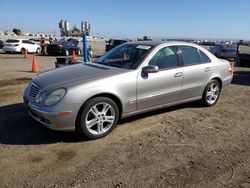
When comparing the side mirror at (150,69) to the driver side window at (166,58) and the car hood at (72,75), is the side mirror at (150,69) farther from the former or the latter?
the car hood at (72,75)

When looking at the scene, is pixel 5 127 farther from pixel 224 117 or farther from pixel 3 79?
pixel 3 79

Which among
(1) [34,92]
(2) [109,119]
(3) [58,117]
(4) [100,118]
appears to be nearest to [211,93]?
(2) [109,119]

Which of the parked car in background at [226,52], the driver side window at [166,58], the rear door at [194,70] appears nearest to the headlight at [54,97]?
the driver side window at [166,58]

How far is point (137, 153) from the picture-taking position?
424 cm

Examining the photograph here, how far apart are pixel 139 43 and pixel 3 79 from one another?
259 inches

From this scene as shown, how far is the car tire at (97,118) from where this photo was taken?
14.9 feet

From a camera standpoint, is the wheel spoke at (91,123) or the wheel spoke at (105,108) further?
the wheel spoke at (105,108)

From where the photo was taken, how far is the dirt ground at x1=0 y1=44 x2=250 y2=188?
353 centimetres

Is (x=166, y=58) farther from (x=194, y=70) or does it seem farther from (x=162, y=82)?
(x=194, y=70)

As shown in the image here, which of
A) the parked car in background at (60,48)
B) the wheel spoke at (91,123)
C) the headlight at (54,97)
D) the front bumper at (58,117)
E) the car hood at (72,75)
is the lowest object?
the wheel spoke at (91,123)

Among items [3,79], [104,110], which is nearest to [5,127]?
[104,110]

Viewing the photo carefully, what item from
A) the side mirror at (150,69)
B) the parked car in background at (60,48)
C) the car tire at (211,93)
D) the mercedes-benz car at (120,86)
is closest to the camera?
the mercedes-benz car at (120,86)

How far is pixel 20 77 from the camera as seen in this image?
36.3ft

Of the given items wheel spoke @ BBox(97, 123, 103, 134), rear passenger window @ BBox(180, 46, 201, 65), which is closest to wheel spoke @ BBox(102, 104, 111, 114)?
wheel spoke @ BBox(97, 123, 103, 134)
